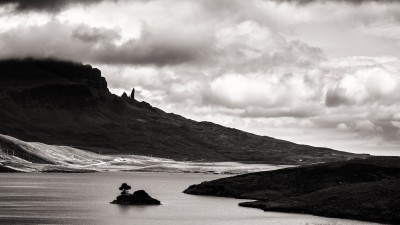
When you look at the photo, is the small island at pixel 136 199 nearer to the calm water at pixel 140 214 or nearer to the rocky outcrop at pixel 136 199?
the rocky outcrop at pixel 136 199

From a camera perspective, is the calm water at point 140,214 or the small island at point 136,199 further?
the small island at point 136,199

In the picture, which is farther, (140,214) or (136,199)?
(136,199)

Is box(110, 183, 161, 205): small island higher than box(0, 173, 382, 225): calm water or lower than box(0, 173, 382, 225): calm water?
higher

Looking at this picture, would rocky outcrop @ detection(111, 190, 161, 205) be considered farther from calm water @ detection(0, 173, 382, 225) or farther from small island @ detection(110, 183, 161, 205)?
calm water @ detection(0, 173, 382, 225)

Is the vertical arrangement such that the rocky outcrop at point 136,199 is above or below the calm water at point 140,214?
above

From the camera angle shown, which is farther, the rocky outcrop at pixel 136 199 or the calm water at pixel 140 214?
the rocky outcrop at pixel 136 199

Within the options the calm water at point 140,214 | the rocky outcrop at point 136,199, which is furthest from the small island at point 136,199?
the calm water at point 140,214

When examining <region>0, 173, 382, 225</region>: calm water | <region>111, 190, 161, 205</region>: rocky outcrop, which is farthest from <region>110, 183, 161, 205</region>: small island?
<region>0, 173, 382, 225</region>: calm water

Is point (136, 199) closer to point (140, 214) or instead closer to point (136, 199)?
point (136, 199)

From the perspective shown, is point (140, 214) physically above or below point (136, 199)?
below

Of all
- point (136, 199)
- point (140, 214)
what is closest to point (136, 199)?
point (136, 199)

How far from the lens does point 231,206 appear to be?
557 feet

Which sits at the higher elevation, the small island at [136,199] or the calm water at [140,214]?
the small island at [136,199]

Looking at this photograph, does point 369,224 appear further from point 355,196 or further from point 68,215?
point 68,215
